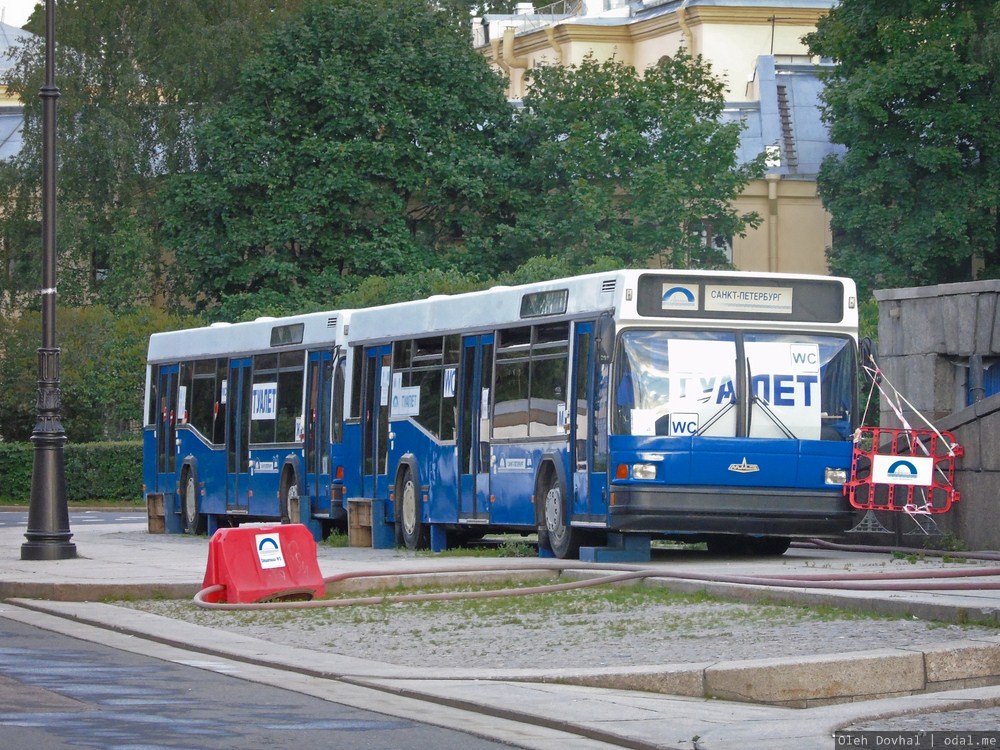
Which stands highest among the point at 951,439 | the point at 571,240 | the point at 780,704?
the point at 571,240

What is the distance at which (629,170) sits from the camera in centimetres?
5450

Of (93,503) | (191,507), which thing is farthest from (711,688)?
(93,503)

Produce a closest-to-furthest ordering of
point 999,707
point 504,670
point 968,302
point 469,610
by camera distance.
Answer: point 999,707
point 504,670
point 469,610
point 968,302

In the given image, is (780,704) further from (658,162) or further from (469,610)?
(658,162)

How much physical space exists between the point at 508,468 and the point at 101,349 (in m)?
32.9

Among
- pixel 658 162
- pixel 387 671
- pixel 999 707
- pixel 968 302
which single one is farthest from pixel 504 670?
pixel 658 162

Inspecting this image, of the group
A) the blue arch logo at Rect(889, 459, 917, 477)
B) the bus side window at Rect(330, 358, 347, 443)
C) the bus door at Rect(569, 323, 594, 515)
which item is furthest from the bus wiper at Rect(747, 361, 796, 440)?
the bus side window at Rect(330, 358, 347, 443)

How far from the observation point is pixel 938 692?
34.8 ft

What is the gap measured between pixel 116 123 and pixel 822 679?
5034cm

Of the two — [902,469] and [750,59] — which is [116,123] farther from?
[902,469]

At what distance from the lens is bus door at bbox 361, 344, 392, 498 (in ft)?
83.7

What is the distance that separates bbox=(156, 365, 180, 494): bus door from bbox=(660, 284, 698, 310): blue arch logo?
48.2 feet

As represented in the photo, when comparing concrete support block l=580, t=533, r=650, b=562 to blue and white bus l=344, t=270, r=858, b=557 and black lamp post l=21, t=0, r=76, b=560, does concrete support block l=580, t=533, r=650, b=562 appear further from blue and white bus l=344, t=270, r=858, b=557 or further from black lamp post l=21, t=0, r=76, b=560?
black lamp post l=21, t=0, r=76, b=560

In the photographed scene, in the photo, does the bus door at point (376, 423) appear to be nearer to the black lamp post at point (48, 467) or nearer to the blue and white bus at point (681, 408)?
the blue and white bus at point (681, 408)
